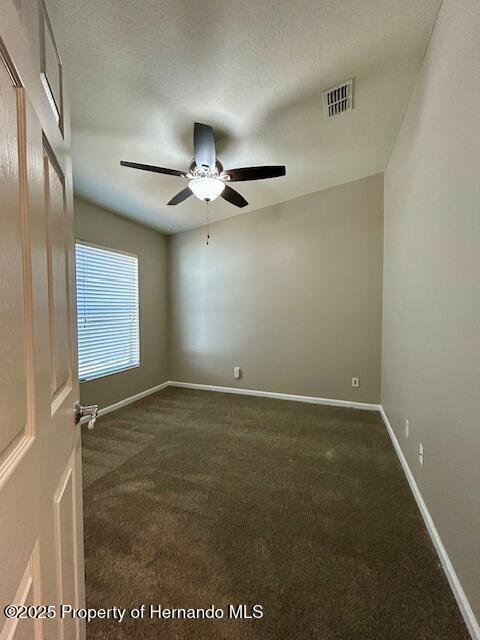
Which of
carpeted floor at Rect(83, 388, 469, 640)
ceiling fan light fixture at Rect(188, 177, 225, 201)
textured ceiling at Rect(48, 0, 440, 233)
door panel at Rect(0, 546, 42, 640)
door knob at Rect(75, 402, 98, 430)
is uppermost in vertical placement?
textured ceiling at Rect(48, 0, 440, 233)

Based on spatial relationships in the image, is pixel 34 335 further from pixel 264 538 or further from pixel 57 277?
pixel 264 538

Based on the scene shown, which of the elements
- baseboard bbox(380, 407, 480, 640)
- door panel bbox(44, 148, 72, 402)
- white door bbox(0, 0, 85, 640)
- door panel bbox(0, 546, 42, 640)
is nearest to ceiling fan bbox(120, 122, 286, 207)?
white door bbox(0, 0, 85, 640)

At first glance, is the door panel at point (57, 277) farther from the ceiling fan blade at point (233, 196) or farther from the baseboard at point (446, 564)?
the ceiling fan blade at point (233, 196)

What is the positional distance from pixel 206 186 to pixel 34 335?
2.01 meters

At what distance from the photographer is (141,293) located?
414 centimetres

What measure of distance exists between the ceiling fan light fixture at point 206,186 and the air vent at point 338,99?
95cm

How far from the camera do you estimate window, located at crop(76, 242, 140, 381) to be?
321cm

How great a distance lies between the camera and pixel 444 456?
145 centimetres

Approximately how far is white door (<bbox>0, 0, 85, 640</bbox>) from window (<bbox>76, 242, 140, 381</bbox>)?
99.5 inches

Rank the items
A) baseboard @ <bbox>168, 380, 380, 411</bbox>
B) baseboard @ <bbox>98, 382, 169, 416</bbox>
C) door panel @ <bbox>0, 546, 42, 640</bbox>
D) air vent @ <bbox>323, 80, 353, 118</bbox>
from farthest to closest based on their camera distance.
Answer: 1. baseboard @ <bbox>168, 380, 380, 411</bbox>
2. baseboard @ <bbox>98, 382, 169, 416</bbox>
3. air vent @ <bbox>323, 80, 353, 118</bbox>
4. door panel @ <bbox>0, 546, 42, 640</bbox>

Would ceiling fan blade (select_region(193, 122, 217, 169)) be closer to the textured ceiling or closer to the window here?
the textured ceiling

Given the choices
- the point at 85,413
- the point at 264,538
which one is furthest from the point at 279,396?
the point at 85,413

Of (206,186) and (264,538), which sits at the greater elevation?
(206,186)

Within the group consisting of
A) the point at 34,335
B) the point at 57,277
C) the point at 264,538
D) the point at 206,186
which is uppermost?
the point at 206,186
